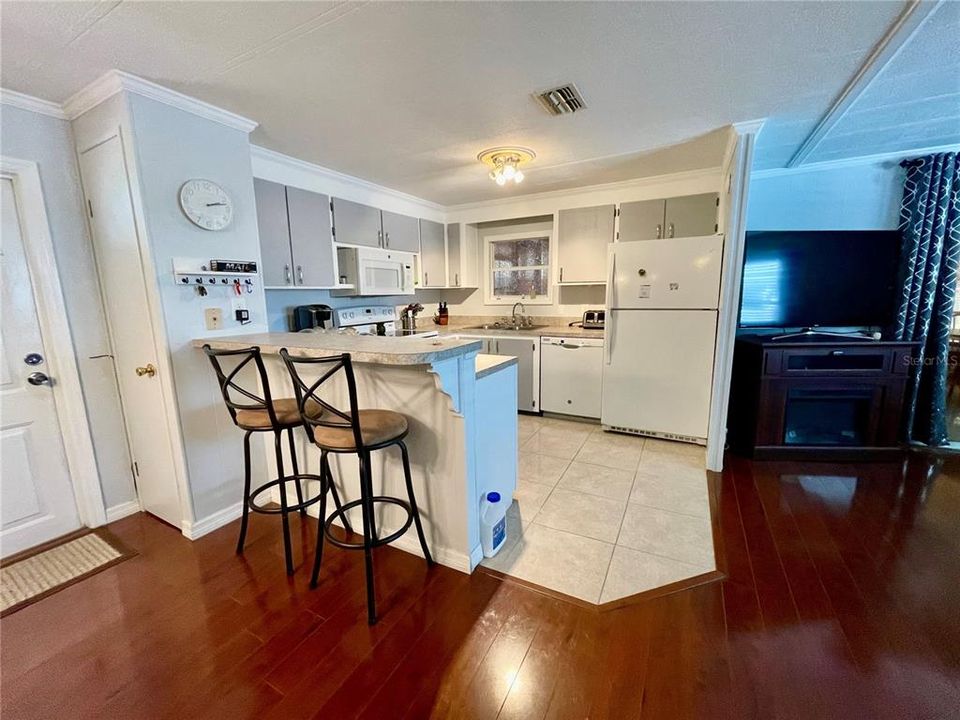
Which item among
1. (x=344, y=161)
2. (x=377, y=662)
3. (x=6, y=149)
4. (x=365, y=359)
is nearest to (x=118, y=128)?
(x=6, y=149)

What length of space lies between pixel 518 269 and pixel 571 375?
4.76 ft

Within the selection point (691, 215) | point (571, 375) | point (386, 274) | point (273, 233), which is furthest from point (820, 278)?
point (273, 233)

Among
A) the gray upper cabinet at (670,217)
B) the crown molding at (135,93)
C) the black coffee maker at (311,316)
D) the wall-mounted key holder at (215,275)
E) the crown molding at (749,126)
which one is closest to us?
the crown molding at (135,93)

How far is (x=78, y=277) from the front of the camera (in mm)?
2115

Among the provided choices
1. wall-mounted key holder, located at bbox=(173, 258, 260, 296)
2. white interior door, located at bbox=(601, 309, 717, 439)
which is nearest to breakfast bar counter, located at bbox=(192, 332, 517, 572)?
wall-mounted key holder, located at bbox=(173, 258, 260, 296)

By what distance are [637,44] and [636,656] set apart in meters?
2.31

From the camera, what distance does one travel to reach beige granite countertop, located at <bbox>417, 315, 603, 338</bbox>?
12.4ft

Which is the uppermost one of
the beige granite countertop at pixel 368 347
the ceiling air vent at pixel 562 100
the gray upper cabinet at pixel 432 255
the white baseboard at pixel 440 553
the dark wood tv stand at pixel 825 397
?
the ceiling air vent at pixel 562 100

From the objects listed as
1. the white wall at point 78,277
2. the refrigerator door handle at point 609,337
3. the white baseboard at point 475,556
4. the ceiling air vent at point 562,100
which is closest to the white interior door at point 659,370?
the refrigerator door handle at point 609,337

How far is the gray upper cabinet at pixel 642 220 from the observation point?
3469mm

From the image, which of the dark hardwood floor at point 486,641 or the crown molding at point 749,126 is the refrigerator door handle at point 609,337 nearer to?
the crown molding at point 749,126

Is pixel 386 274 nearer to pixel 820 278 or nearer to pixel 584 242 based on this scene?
pixel 584 242

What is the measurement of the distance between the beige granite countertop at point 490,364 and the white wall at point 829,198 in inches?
100

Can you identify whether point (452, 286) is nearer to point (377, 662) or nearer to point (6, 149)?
point (6, 149)
